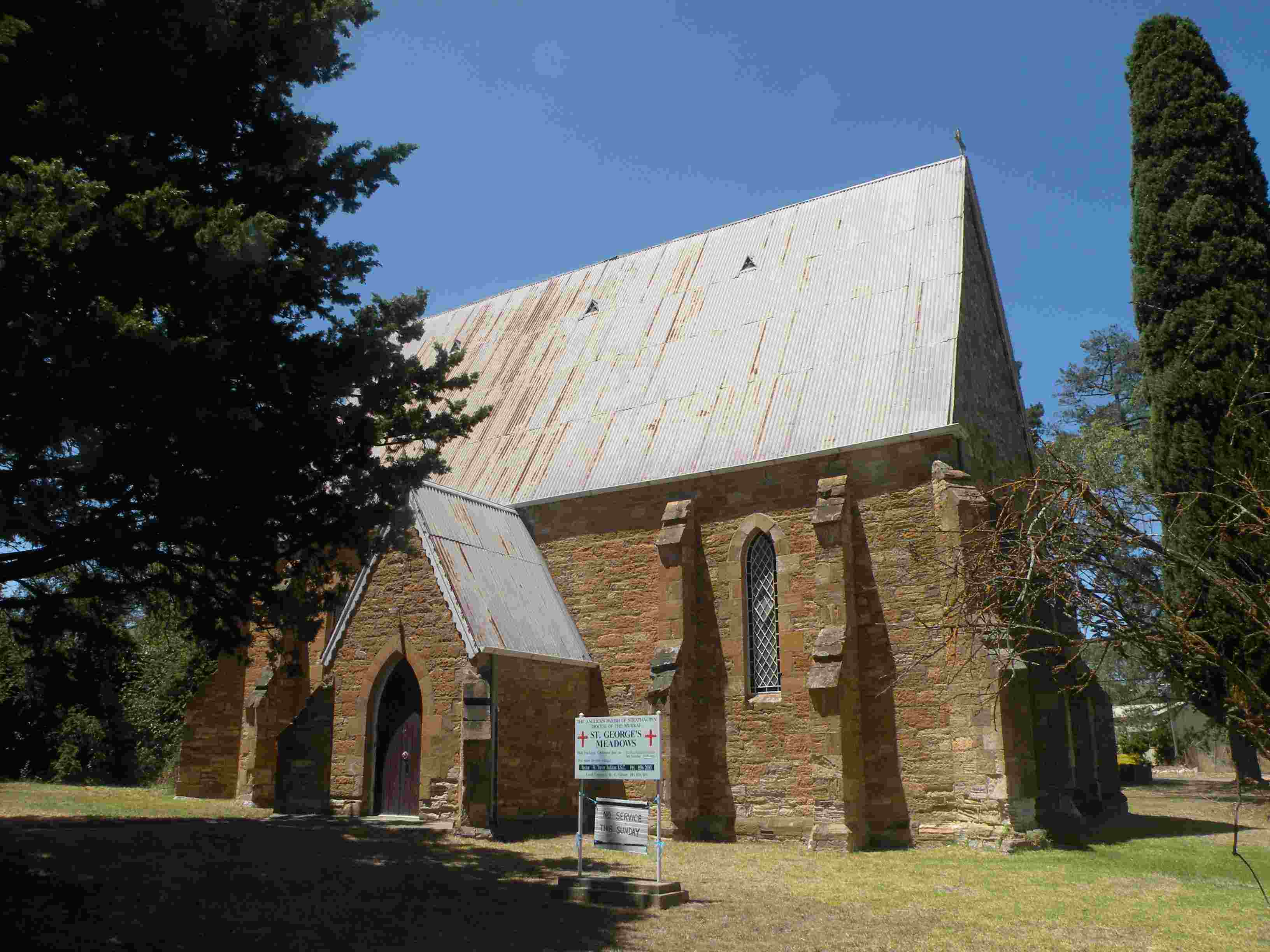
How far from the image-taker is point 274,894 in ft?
35.1

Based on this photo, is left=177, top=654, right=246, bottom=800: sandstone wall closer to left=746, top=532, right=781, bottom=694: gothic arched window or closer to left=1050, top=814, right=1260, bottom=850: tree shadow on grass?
left=746, top=532, right=781, bottom=694: gothic arched window

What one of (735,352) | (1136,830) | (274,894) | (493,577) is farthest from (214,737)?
(1136,830)

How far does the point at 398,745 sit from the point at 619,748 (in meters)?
7.09

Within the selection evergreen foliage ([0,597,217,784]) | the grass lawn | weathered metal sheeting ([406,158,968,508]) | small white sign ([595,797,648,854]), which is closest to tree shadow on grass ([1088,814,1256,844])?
the grass lawn

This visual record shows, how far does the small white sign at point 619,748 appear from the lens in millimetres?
12297

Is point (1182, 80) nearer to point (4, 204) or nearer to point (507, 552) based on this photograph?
point (507, 552)

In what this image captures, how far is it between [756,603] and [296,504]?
34.4 feet

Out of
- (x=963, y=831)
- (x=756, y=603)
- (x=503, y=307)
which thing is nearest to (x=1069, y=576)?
(x=963, y=831)

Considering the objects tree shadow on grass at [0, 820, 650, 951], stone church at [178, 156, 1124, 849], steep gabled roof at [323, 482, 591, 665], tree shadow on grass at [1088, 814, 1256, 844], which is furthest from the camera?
tree shadow on grass at [1088, 814, 1256, 844]

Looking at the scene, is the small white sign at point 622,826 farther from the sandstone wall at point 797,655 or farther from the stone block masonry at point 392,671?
the sandstone wall at point 797,655

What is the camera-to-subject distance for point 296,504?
11109 millimetres

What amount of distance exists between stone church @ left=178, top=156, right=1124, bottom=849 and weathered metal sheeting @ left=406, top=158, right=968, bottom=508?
0.08 meters

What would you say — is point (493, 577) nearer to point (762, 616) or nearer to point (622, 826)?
point (762, 616)

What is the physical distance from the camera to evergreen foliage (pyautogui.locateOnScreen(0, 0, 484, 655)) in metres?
8.41
